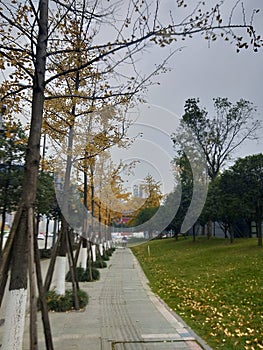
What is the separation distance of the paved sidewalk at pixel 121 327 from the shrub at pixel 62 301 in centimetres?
18

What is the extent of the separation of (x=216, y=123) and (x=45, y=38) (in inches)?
914

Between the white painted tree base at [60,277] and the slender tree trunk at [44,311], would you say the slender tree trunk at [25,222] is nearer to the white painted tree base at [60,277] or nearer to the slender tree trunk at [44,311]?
the slender tree trunk at [44,311]

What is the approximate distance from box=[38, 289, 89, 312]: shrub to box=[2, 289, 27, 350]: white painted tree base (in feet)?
9.48

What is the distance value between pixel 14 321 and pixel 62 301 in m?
3.06

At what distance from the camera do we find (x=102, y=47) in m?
4.01

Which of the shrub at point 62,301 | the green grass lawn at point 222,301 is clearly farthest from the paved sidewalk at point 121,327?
the green grass lawn at point 222,301

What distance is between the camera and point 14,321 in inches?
132

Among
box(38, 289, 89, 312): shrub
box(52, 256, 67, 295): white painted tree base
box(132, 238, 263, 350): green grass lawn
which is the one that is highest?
box(52, 256, 67, 295): white painted tree base

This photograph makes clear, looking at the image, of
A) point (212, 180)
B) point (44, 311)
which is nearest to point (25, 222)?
point (44, 311)

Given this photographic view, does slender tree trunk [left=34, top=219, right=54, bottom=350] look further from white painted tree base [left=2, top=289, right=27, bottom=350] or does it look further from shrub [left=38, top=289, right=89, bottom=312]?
shrub [left=38, top=289, right=89, bottom=312]

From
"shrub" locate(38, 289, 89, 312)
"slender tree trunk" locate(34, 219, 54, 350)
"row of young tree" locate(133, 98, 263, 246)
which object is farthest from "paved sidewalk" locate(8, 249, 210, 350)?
"row of young tree" locate(133, 98, 263, 246)

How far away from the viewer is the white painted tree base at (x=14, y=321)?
3.32 metres

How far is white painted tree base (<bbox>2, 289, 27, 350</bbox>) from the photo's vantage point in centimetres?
332

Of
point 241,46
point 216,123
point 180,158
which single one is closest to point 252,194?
point 180,158
